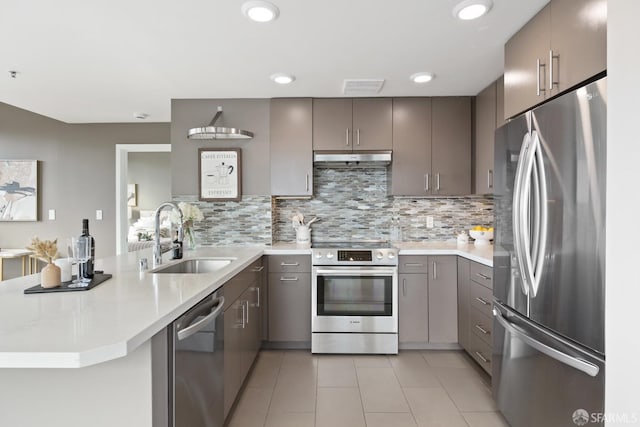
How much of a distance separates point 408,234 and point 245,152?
186cm

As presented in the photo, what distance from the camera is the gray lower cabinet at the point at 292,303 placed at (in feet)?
10.2

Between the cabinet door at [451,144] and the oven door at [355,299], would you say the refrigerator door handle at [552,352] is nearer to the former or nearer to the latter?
the oven door at [355,299]

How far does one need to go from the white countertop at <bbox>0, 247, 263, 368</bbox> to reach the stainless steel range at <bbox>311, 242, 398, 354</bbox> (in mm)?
1305

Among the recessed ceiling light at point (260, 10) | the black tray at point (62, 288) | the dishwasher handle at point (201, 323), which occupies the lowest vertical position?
the dishwasher handle at point (201, 323)

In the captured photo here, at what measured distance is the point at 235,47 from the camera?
2285mm

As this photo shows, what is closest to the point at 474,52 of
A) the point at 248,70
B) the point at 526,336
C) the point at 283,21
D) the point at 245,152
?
the point at 283,21

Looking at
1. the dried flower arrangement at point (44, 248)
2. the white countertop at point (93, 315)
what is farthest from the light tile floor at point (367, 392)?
the dried flower arrangement at point (44, 248)

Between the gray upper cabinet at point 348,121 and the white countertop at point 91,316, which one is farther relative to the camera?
the gray upper cabinet at point 348,121

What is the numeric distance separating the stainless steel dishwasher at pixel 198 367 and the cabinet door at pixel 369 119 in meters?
2.07

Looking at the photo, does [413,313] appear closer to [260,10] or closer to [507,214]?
[507,214]

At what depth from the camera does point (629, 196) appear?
40.0 inches

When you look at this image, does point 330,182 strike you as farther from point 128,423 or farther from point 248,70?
point 128,423

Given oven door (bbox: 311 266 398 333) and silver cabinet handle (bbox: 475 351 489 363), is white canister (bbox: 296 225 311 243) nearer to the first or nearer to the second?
oven door (bbox: 311 266 398 333)

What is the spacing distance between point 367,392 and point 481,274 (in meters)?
1.17
